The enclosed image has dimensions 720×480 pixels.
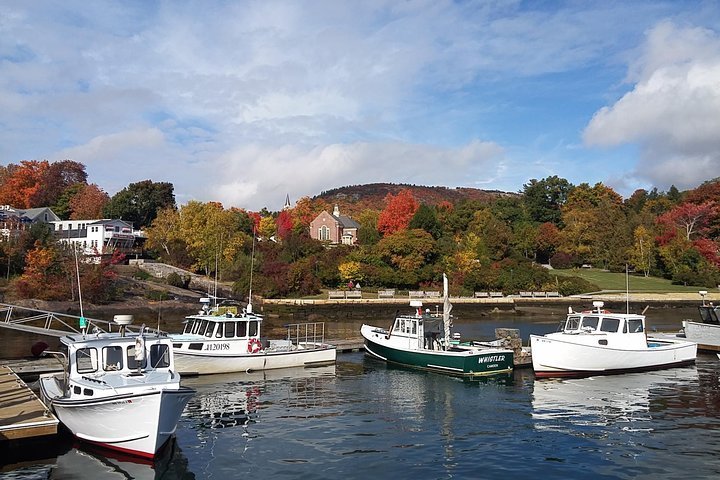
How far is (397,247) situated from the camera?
8281 centimetres

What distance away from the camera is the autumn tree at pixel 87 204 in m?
103

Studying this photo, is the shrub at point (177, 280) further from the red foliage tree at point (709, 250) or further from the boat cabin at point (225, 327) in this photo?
the red foliage tree at point (709, 250)

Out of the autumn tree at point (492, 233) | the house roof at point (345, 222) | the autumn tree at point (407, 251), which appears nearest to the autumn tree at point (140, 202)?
the house roof at point (345, 222)

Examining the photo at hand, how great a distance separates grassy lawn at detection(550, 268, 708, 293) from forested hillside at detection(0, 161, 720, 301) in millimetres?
2040

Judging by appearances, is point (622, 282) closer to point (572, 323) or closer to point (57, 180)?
point (572, 323)

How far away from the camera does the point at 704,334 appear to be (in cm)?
3556

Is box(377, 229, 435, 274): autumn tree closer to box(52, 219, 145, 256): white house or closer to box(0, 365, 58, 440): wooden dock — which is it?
box(52, 219, 145, 256): white house

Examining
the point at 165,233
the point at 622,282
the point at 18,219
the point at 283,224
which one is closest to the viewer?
the point at 18,219

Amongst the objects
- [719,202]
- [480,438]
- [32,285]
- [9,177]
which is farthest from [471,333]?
[9,177]

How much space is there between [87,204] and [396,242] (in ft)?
191

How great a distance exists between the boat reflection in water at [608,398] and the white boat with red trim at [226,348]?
12295 mm

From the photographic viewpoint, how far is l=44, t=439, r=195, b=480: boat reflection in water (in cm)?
1421

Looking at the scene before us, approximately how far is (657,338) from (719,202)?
78861 millimetres

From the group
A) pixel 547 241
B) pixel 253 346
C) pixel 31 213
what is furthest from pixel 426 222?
pixel 253 346
